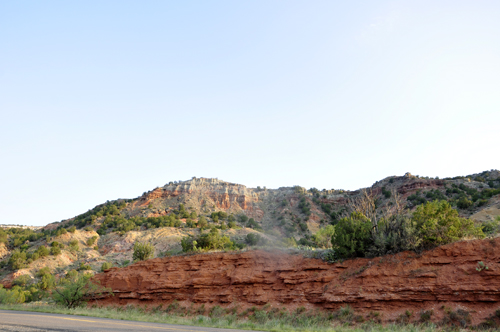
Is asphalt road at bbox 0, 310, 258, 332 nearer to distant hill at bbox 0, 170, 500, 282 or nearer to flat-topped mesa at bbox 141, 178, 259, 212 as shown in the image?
distant hill at bbox 0, 170, 500, 282

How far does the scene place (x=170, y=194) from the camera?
68.4 m

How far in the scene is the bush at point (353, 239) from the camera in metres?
18.3

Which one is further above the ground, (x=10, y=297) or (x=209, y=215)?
(x=209, y=215)

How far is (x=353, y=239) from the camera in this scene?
18.5m

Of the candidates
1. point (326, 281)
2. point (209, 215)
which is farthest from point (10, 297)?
point (209, 215)

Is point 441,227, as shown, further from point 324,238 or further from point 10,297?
point 10,297

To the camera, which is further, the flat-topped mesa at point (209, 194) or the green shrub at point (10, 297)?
the flat-topped mesa at point (209, 194)

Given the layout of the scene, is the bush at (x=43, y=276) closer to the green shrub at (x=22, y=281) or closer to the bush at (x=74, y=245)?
the green shrub at (x=22, y=281)

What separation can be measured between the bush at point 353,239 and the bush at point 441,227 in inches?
108

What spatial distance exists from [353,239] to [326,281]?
2819mm

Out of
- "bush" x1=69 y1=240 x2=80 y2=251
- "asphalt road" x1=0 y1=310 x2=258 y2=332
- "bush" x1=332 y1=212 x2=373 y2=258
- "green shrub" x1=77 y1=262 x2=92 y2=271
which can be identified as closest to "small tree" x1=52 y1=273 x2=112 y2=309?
"asphalt road" x1=0 y1=310 x2=258 y2=332

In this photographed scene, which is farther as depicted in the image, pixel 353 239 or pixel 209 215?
pixel 209 215

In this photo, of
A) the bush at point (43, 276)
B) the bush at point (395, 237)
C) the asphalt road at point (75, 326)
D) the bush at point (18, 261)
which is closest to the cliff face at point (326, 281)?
the bush at point (395, 237)

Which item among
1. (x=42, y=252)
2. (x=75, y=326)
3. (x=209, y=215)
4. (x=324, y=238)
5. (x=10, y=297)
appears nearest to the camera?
(x=75, y=326)
